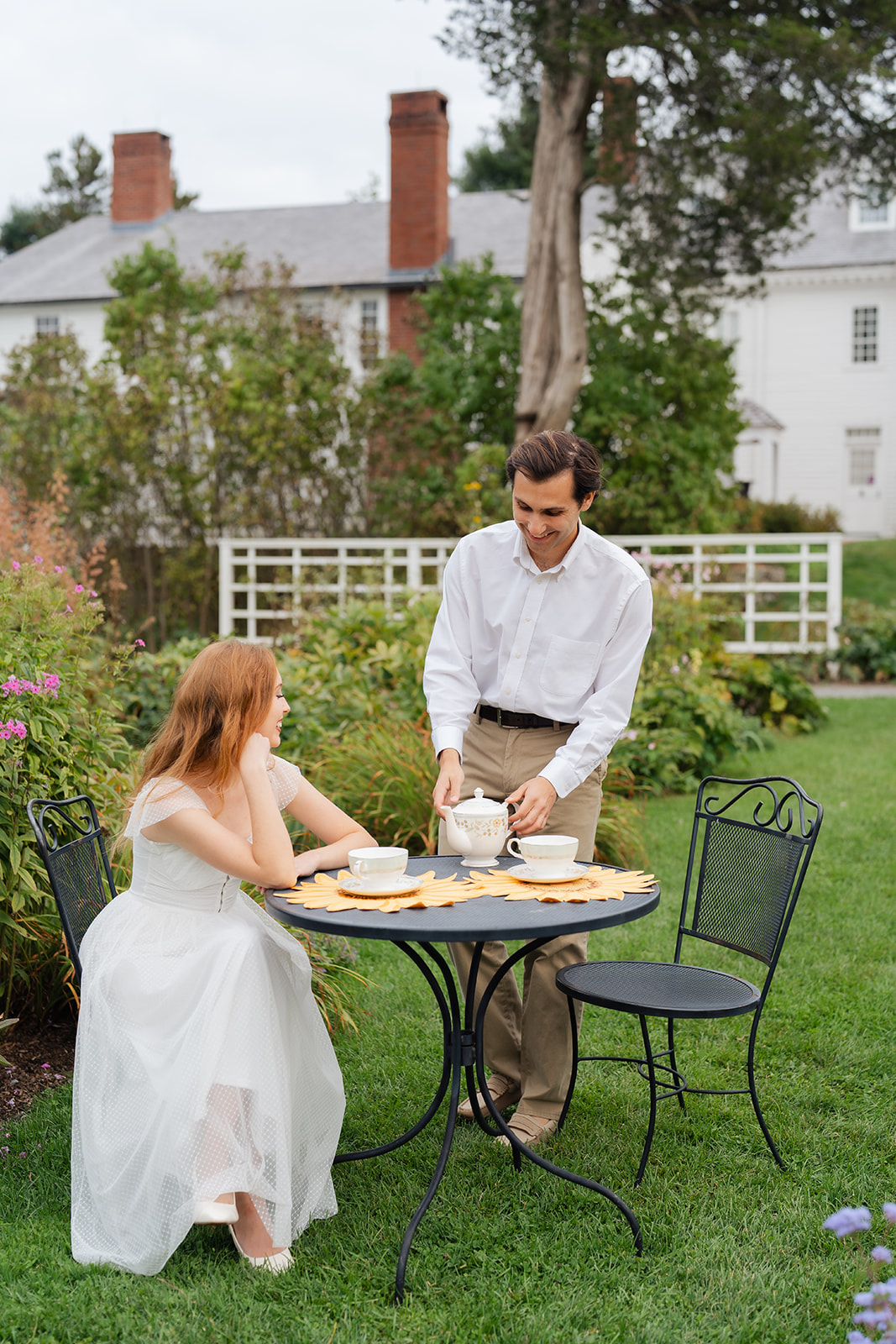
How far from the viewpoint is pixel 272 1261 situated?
2598 mm

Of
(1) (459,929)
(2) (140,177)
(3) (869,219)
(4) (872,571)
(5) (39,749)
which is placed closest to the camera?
(1) (459,929)

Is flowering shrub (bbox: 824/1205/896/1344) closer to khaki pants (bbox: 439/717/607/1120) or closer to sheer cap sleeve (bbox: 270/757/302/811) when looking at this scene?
khaki pants (bbox: 439/717/607/1120)

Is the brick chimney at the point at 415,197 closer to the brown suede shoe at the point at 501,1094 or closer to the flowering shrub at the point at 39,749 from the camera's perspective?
the flowering shrub at the point at 39,749

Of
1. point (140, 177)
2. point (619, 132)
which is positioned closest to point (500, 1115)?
point (619, 132)

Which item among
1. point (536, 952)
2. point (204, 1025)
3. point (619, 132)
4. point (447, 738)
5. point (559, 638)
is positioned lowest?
point (536, 952)

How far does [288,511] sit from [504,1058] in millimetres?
10555

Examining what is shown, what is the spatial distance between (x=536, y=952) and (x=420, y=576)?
8.86m

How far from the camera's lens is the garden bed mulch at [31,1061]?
3441 mm

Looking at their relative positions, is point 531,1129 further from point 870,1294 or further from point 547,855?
point 870,1294

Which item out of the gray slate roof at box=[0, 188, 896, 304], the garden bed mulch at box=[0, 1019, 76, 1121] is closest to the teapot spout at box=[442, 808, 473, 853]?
the garden bed mulch at box=[0, 1019, 76, 1121]

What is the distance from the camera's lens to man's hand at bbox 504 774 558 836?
298 cm

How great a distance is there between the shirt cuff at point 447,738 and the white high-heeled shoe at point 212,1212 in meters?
1.21

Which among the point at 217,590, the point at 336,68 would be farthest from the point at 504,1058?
the point at 336,68

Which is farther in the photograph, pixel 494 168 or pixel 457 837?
pixel 494 168
